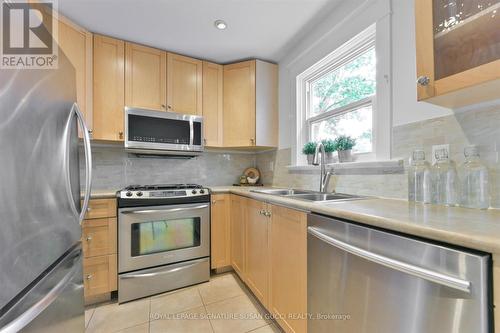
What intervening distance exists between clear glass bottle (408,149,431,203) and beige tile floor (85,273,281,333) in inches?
48.9

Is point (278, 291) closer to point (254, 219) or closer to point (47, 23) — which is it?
point (254, 219)

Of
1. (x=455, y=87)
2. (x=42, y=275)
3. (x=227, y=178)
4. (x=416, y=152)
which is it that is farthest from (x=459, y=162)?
(x=227, y=178)

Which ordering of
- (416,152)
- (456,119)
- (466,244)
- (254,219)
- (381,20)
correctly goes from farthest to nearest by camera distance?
(254,219) → (381,20) → (416,152) → (456,119) → (466,244)

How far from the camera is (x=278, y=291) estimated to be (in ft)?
4.65

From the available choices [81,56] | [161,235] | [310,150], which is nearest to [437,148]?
[310,150]

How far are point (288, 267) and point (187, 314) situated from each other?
0.93 meters

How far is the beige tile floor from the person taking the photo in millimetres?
1496

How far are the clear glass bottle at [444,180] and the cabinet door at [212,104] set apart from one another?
2000mm

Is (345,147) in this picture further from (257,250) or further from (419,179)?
(257,250)

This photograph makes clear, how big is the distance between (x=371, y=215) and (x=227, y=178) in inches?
88.2

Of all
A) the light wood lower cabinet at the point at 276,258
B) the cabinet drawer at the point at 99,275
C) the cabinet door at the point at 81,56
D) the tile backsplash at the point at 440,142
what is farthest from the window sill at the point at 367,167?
the cabinet door at the point at 81,56

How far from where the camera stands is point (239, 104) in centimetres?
256

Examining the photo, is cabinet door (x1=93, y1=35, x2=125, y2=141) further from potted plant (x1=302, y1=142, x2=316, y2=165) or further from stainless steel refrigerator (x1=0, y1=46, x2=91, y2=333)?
potted plant (x1=302, y1=142, x2=316, y2=165)

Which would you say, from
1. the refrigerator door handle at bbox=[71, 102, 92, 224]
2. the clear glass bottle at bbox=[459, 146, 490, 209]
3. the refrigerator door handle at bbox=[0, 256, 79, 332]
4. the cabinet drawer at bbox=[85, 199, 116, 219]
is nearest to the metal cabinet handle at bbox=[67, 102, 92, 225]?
the refrigerator door handle at bbox=[71, 102, 92, 224]
